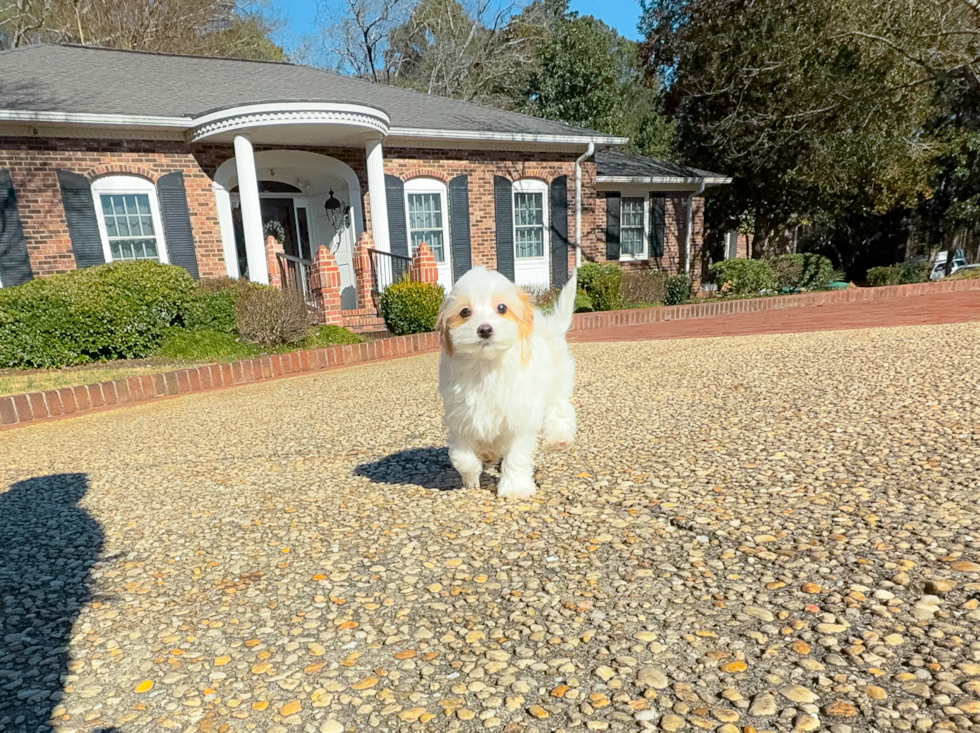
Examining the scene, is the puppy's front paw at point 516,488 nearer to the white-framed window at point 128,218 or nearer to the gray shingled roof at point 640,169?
the white-framed window at point 128,218

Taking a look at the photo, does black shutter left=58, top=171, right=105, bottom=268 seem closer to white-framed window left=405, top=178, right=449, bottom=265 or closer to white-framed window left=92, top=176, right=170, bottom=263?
white-framed window left=92, top=176, right=170, bottom=263

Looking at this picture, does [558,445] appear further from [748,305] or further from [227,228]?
[748,305]

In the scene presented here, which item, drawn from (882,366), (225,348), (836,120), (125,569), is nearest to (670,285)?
(836,120)

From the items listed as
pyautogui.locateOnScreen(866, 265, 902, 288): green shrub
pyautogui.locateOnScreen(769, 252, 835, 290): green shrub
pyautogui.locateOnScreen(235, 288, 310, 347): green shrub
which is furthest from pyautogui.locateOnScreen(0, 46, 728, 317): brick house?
pyautogui.locateOnScreen(866, 265, 902, 288): green shrub

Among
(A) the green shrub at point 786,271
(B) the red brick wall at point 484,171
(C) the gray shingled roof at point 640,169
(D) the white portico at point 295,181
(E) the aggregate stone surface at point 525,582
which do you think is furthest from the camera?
(A) the green shrub at point 786,271

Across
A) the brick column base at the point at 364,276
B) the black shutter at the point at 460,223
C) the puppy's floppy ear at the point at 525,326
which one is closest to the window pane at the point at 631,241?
the black shutter at the point at 460,223

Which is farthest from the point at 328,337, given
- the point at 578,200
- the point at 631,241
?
the point at 631,241

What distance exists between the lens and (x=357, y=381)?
7570 mm

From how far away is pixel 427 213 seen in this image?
14.0 m

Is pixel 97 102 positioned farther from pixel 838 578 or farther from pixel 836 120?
pixel 836 120

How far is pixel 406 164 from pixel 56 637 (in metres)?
12.6

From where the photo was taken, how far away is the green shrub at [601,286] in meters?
12.9

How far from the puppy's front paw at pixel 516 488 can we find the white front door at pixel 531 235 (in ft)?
39.3

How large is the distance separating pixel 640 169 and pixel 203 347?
13823 mm
